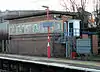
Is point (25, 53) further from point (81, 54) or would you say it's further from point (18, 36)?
point (81, 54)

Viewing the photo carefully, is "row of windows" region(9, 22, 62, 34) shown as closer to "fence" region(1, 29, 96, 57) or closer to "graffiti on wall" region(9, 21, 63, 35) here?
"graffiti on wall" region(9, 21, 63, 35)

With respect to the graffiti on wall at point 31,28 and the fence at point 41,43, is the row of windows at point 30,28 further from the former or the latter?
the fence at point 41,43

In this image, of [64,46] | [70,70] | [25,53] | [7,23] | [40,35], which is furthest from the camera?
[7,23]

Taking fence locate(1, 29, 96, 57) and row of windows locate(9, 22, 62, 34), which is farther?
row of windows locate(9, 22, 62, 34)

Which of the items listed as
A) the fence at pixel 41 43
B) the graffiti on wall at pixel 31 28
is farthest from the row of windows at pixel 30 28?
the fence at pixel 41 43

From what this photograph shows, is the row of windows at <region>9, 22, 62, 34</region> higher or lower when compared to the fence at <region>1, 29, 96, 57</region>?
higher

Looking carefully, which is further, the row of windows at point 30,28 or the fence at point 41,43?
the row of windows at point 30,28

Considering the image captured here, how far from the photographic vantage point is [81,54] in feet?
64.9

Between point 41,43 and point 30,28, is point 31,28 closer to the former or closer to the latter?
point 30,28

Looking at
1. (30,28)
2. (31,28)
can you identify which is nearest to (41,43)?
(31,28)

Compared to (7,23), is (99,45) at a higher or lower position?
lower

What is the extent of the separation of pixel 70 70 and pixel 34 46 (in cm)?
1162

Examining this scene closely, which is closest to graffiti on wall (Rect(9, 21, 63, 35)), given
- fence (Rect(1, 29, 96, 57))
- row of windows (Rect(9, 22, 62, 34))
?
row of windows (Rect(9, 22, 62, 34))

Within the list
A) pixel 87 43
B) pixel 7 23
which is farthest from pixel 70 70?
pixel 7 23
